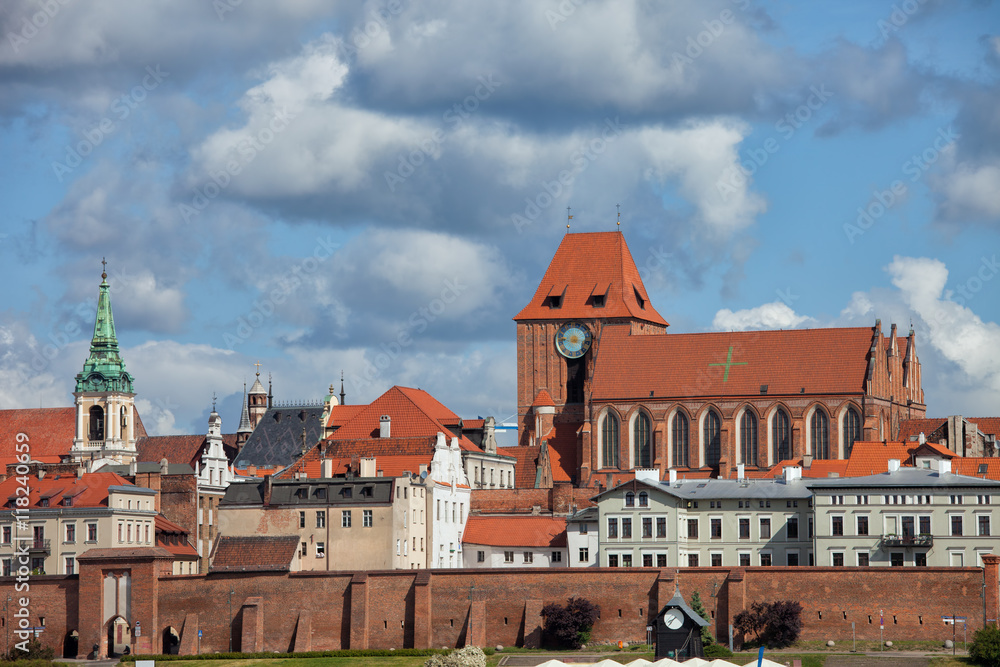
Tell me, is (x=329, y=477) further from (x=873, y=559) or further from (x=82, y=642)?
(x=873, y=559)

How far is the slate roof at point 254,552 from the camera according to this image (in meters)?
103

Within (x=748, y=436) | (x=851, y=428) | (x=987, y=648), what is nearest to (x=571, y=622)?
(x=987, y=648)

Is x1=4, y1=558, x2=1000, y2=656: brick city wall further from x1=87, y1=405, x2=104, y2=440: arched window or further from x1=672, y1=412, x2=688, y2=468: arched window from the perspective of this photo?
x1=87, y1=405, x2=104, y2=440: arched window

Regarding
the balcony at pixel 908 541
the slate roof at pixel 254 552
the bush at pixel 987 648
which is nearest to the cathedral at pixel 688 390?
the balcony at pixel 908 541

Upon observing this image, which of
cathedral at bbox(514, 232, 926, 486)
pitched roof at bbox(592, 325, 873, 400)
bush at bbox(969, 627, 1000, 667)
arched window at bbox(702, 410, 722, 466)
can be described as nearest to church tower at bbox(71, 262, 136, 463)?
cathedral at bbox(514, 232, 926, 486)

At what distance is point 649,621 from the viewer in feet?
307

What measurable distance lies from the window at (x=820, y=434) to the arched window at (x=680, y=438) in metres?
9.44

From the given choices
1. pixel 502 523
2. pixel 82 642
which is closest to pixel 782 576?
pixel 502 523

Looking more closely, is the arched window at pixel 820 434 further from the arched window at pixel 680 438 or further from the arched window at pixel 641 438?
the arched window at pixel 641 438

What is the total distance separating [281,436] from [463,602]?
59337 mm

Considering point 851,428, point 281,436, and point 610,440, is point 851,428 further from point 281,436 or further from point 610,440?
point 281,436

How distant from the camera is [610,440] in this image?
138125mm

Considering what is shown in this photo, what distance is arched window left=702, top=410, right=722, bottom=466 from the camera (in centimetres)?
13538

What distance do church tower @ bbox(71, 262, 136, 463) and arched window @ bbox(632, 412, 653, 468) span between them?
45674 mm
